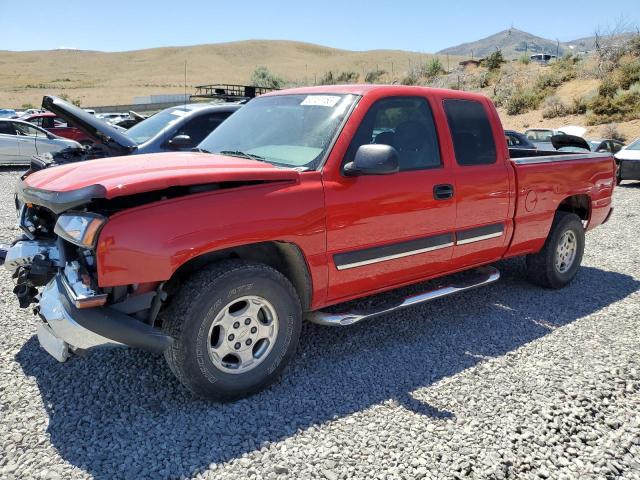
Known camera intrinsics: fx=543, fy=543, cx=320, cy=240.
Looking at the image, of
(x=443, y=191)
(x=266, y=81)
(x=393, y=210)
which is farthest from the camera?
(x=266, y=81)

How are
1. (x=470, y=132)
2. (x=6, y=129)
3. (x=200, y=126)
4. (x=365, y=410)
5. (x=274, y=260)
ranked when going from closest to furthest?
(x=365, y=410)
(x=274, y=260)
(x=470, y=132)
(x=200, y=126)
(x=6, y=129)

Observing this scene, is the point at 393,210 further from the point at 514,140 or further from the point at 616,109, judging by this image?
the point at 616,109

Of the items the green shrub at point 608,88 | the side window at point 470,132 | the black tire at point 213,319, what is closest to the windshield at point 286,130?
the black tire at point 213,319

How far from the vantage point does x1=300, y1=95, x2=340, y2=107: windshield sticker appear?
391 centimetres

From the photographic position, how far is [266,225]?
3152 mm

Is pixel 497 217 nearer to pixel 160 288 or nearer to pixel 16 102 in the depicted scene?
pixel 160 288

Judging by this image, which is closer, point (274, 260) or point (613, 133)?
point (274, 260)

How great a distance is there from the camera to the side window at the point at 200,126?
7047 mm

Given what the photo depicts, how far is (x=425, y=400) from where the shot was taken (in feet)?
11.0

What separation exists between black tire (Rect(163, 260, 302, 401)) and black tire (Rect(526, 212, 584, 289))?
10.0ft

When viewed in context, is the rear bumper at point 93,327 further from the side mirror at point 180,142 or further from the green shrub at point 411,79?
the green shrub at point 411,79

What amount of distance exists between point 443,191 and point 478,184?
1.43ft

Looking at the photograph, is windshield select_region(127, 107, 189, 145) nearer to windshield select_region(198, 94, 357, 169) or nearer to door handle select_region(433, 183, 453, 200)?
windshield select_region(198, 94, 357, 169)

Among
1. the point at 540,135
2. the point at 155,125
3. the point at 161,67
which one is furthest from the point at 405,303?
the point at 161,67
